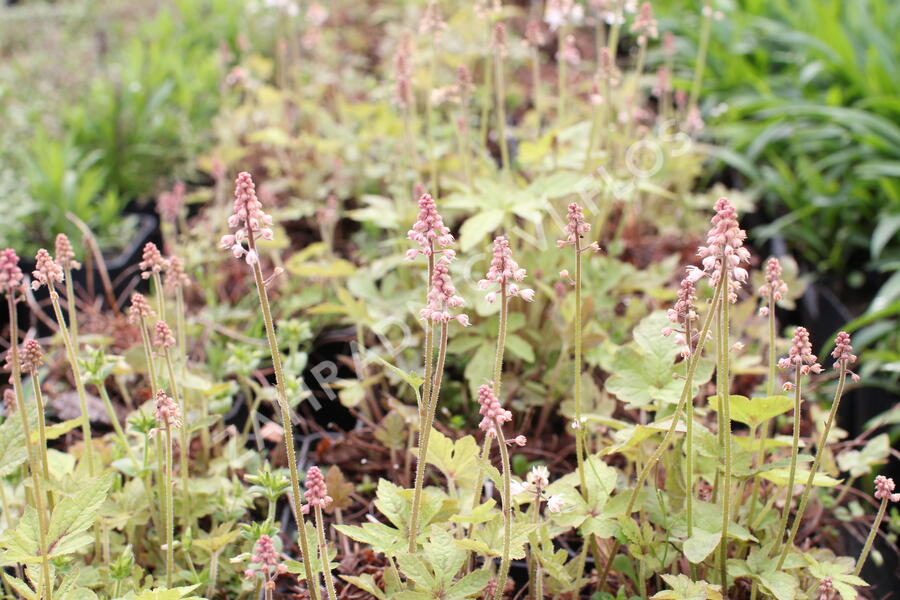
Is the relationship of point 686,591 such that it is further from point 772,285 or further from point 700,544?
point 772,285

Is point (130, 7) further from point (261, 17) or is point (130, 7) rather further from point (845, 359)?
point (845, 359)

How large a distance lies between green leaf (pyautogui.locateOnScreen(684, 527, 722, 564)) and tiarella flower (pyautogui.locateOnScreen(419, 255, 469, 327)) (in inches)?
20.3

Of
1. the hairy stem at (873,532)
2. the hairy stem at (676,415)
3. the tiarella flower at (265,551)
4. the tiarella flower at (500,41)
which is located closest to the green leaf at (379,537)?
the tiarella flower at (265,551)

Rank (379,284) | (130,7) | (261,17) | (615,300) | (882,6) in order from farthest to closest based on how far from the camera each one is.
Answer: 1. (130,7)
2. (261,17)
3. (882,6)
4. (379,284)
5. (615,300)

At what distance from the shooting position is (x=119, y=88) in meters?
3.75

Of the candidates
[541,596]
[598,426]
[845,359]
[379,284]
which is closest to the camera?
[845,359]

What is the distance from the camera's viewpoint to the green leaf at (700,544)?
1.31 metres

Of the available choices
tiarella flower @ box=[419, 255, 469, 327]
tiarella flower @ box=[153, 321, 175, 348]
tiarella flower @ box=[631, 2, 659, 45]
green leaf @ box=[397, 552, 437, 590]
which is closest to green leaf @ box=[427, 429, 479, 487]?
green leaf @ box=[397, 552, 437, 590]

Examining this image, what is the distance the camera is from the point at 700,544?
1.35 metres

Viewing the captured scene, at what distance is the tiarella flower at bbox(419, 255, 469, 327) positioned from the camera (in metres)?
1.13

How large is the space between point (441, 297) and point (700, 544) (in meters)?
0.59

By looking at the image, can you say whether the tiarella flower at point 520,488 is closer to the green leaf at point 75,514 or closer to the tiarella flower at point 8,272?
the green leaf at point 75,514

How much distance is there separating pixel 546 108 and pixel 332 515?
2.18 m

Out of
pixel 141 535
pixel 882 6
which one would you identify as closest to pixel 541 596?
pixel 141 535
